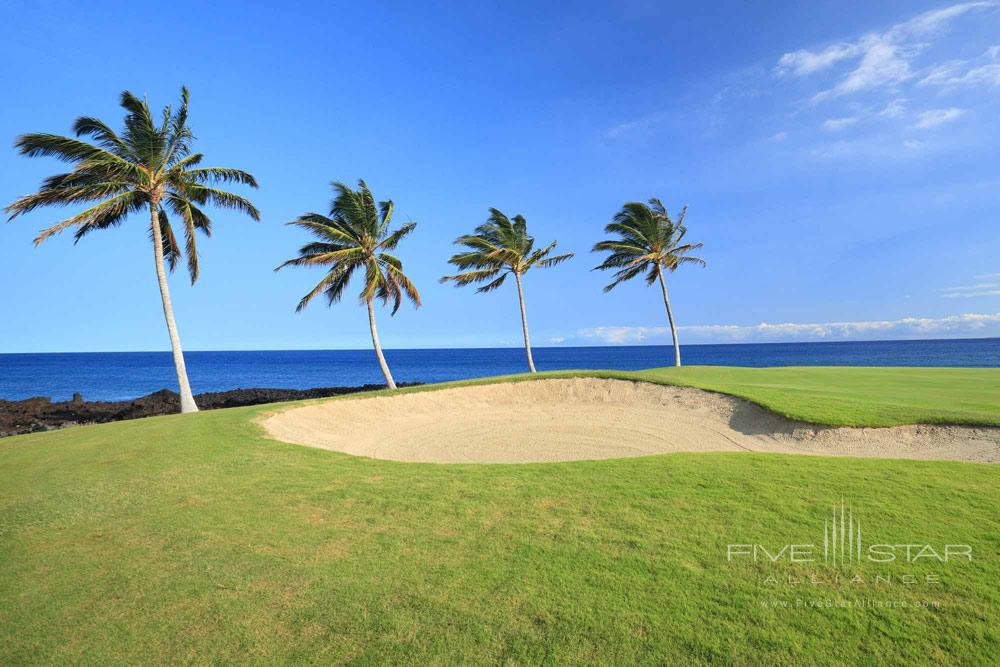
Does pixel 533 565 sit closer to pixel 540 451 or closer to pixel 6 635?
pixel 6 635

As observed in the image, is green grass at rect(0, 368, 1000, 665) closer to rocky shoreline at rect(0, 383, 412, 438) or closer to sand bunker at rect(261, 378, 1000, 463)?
sand bunker at rect(261, 378, 1000, 463)

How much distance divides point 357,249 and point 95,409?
649 inches

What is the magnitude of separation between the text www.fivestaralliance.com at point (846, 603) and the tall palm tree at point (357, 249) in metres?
21.1

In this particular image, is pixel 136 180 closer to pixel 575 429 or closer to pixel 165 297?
pixel 165 297

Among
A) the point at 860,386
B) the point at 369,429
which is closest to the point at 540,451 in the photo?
the point at 369,429

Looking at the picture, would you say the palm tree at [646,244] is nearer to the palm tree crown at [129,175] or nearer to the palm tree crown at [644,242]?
the palm tree crown at [644,242]

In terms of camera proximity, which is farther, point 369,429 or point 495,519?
point 369,429

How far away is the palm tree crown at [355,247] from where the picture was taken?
23406 mm

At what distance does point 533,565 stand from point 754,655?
1.96 meters

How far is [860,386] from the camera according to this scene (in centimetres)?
1895

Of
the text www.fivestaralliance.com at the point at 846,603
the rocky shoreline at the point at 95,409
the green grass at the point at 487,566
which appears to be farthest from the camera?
the rocky shoreline at the point at 95,409

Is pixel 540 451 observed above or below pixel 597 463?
below

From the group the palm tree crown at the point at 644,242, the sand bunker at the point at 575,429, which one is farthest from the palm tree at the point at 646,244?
the sand bunker at the point at 575,429

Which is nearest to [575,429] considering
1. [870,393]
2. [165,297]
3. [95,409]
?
[870,393]
